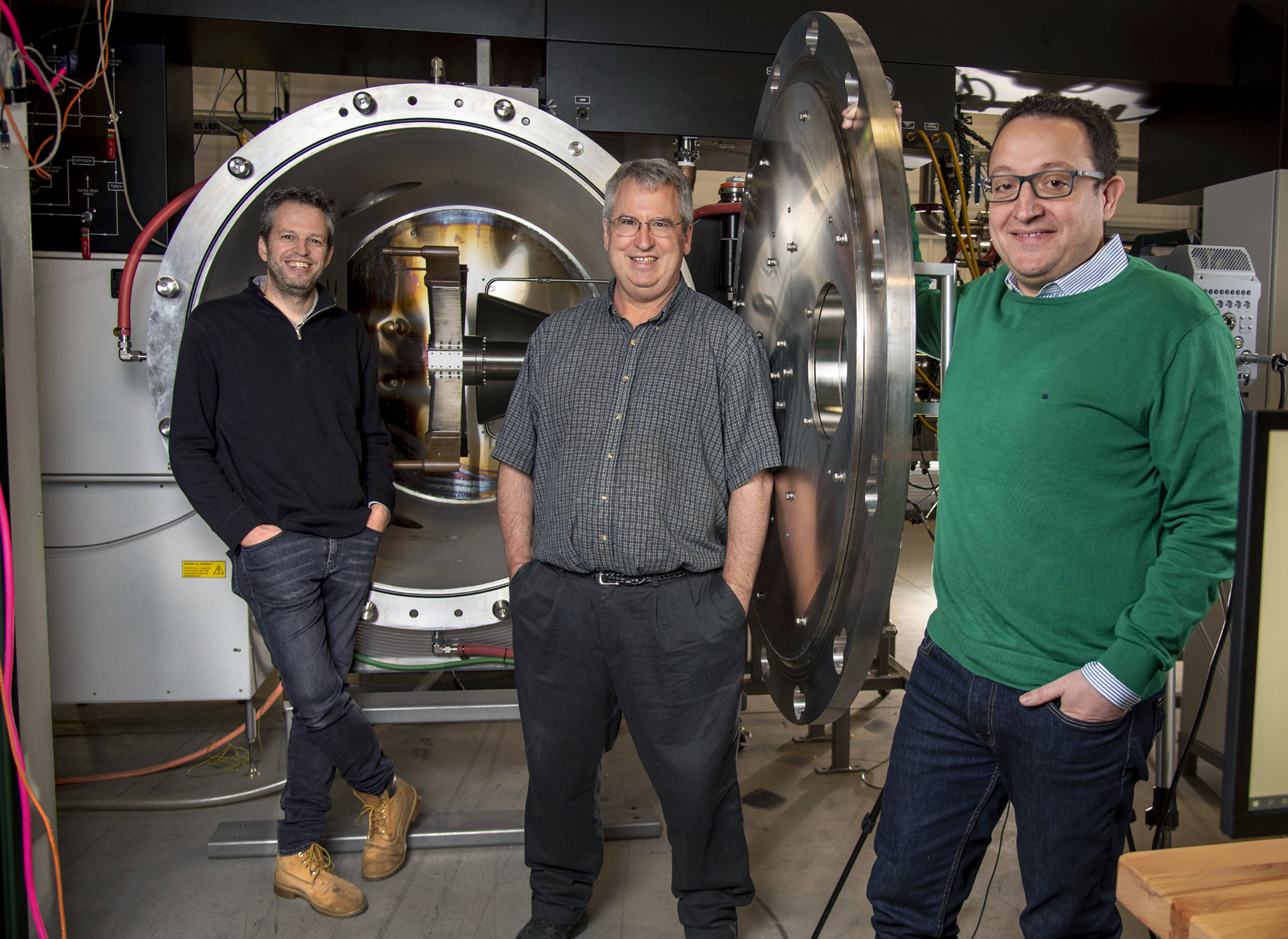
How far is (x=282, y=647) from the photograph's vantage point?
181cm

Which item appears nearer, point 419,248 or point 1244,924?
point 1244,924

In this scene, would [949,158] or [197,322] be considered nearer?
[197,322]

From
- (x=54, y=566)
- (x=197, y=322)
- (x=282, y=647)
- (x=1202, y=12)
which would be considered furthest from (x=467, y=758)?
(x=1202, y=12)

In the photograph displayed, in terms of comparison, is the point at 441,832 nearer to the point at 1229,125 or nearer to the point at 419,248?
the point at 419,248

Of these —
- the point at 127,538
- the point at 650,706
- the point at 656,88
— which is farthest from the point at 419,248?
the point at 650,706

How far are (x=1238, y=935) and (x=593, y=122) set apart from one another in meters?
1.77

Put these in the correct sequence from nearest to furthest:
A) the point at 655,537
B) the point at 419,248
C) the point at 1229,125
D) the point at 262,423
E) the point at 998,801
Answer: the point at 998,801 < the point at 655,537 < the point at 262,423 < the point at 1229,125 < the point at 419,248

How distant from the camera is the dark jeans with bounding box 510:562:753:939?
1.52m

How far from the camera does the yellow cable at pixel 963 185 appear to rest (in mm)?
1987

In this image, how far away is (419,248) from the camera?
8.41 feet

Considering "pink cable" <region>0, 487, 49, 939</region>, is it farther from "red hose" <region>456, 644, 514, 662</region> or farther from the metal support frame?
"red hose" <region>456, 644, 514, 662</region>

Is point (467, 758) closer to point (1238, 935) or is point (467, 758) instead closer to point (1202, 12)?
point (1238, 935)

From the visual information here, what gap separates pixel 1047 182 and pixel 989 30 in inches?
44.4

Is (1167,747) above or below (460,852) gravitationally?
above
